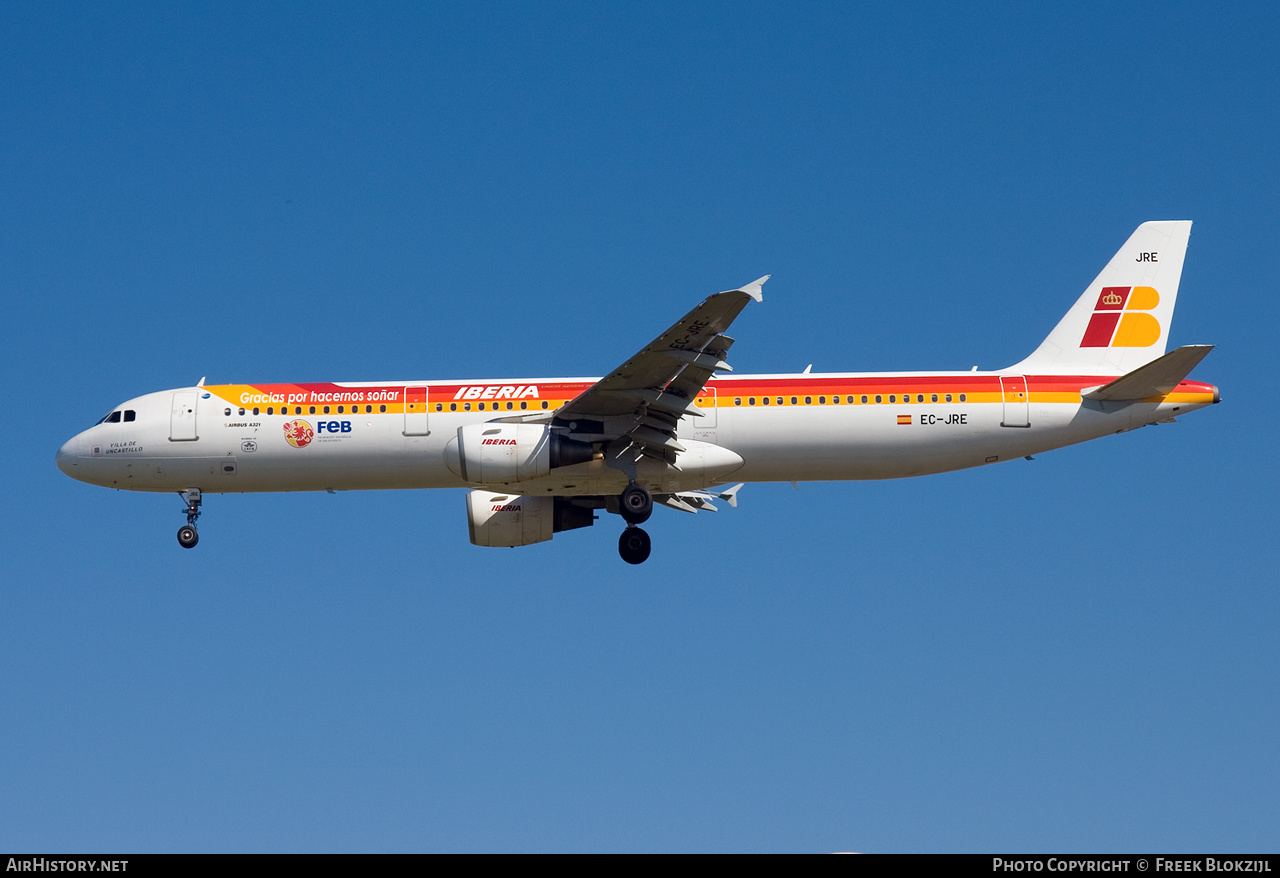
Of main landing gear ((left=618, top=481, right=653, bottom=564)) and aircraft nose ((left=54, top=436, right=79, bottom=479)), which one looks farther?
aircraft nose ((left=54, top=436, right=79, bottom=479))

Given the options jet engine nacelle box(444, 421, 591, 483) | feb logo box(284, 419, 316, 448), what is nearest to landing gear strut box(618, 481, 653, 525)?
jet engine nacelle box(444, 421, 591, 483)

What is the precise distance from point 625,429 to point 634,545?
311cm

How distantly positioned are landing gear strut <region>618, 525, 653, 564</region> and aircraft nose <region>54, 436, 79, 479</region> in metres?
12.4

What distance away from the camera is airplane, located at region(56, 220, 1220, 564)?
29.9 metres

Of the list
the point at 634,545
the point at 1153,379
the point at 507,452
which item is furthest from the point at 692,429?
the point at 1153,379

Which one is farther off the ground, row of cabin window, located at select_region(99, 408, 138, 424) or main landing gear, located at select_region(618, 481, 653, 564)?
row of cabin window, located at select_region(99, 408, 138, 424)

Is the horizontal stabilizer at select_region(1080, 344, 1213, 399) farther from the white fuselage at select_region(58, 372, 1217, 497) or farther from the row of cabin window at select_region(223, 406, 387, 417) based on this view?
the row of cabin window at select_region(223, 406, 387, 417)

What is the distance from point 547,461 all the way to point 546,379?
3.28 metres

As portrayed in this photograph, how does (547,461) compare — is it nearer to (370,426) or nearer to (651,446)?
(651,446)
